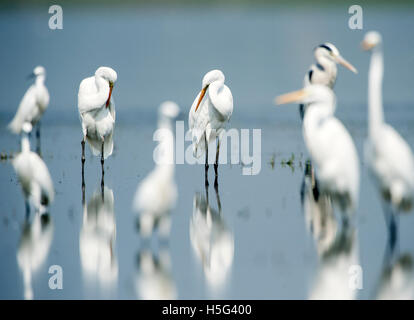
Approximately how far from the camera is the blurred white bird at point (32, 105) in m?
13.8

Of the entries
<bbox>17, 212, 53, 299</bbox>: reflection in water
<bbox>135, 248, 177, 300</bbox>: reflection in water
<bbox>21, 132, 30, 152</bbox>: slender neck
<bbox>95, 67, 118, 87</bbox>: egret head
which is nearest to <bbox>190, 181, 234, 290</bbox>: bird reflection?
<bbox>135, 248, 177, 300</bbox>: reflection in water

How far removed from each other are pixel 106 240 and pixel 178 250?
0.78m

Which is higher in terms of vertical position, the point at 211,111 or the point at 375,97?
the point at 211,111

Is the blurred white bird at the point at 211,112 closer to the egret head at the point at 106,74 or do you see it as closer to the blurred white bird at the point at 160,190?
the egret head at the point at 106,74

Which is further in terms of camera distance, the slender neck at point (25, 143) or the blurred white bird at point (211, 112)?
the blurred white bird at point (211, 112)

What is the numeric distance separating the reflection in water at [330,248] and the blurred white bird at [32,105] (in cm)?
674

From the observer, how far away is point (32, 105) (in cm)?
1384

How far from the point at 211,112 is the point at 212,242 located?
393 centimetres

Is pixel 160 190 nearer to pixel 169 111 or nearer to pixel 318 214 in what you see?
pixel 169 111

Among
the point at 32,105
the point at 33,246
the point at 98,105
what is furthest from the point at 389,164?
the point at 32,105

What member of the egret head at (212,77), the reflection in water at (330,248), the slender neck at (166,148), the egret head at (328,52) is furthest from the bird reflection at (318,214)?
the egret head at (212,77)

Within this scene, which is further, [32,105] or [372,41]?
[32,105]

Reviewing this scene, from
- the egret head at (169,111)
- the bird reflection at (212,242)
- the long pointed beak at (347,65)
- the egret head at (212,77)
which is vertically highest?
the egret head at (212,77)

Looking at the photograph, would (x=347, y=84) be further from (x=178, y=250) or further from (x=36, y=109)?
(x=178, y=250)
